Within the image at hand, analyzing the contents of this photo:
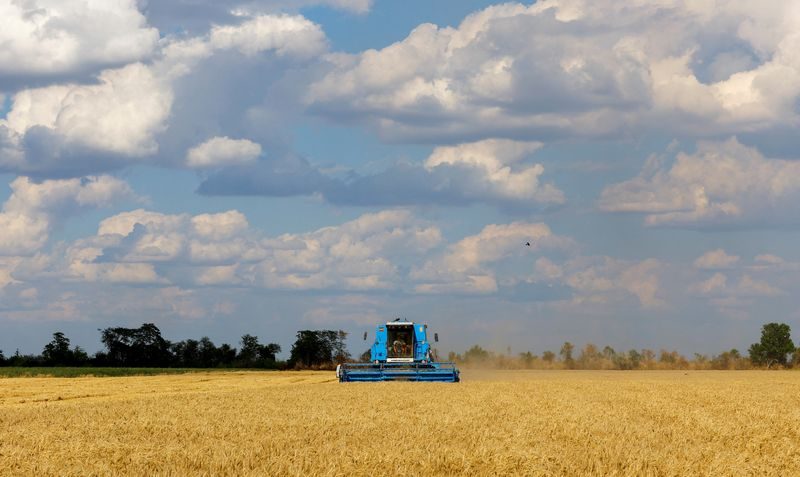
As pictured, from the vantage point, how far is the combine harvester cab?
4388 centimetres

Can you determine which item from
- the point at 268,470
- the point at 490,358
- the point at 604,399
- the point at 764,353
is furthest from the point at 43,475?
the point at 764,353

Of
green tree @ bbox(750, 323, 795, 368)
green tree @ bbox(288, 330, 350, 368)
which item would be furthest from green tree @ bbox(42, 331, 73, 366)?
green tree @ bbox(750, 323, 795, 368)

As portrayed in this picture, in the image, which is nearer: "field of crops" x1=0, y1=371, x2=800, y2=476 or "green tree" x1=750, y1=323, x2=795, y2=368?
"field of crops" x1=0, y1=371, x2=800, y2=476

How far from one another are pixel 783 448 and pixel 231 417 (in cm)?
1147

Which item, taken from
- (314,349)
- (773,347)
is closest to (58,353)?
(314,349)

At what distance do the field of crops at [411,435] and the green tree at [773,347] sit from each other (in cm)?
5665

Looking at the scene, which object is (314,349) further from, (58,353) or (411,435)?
(411,435)

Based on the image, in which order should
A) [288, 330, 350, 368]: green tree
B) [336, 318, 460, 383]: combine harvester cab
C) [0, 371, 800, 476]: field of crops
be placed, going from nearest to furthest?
[0, 371, 800, 476]: field of crops → [336, 318, 460, 383]: combine harvester cab → [288, 330, 350, 368]: green tree

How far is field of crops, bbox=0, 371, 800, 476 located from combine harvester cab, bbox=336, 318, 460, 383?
1185cm

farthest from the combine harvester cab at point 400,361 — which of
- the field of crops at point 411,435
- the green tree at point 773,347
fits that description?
the green tree at point 773,347

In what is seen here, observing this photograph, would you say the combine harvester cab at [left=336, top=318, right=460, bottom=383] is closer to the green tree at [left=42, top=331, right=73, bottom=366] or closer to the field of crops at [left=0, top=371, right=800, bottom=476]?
the field of crops at [left=0, top=371, right=800, bottom=476]

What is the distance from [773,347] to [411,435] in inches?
2950

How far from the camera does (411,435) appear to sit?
58.1 feet

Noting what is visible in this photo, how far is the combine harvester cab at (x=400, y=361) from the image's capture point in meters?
43.9
